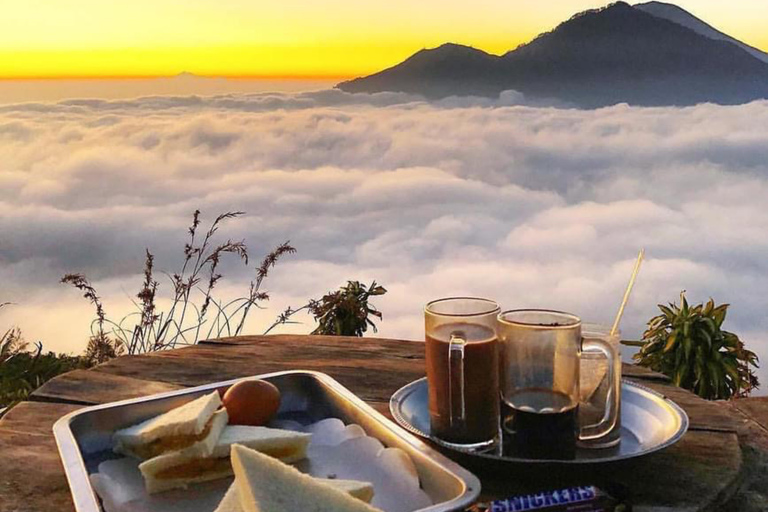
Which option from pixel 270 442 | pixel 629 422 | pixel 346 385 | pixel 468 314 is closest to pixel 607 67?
pixel 346 385

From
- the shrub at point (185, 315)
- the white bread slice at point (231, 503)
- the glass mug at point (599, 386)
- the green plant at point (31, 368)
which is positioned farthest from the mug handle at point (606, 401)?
the green plant at point (31, 368)

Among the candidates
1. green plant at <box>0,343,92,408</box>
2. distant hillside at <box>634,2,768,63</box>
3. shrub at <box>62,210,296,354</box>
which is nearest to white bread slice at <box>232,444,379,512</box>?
shrub at <box>62,210,296,354</box>

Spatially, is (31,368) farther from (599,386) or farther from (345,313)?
(599,386)

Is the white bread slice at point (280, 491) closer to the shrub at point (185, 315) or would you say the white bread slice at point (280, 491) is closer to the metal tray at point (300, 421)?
the metal tray at point (300, 421)

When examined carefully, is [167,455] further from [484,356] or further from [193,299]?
[193,299]

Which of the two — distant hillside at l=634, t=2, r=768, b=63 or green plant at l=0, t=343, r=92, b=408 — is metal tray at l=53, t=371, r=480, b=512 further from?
distant hillside at l=634, t=2, r=768, b=63

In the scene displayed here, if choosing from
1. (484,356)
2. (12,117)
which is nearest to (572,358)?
(484,356)
